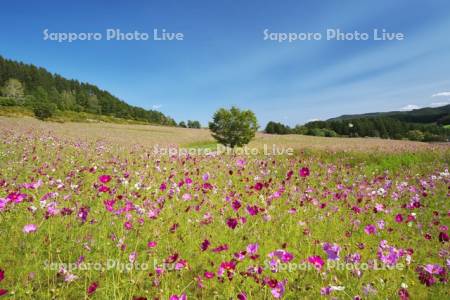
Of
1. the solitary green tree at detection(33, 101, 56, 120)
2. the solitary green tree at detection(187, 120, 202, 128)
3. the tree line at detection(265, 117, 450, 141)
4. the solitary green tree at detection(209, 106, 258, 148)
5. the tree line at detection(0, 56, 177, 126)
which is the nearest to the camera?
the solitary green tree at detection(209, 106, 258, 148)

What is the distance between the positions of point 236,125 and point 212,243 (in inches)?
1130

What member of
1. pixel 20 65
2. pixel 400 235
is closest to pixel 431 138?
pixel 400 235

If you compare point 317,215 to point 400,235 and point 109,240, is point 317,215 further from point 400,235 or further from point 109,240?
point 109,240

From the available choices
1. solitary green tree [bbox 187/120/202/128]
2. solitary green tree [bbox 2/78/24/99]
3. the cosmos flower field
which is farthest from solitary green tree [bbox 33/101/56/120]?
solitary green tree [bbox 187/120/202/128]

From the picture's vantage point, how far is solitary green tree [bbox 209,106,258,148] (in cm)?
3161

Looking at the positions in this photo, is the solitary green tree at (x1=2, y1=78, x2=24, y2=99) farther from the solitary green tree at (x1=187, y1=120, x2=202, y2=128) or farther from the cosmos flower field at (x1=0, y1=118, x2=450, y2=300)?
the cosmos flower field at (x1=0, y1=118, x2=450, y2=300)

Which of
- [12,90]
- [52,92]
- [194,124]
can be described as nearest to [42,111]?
[12,90]

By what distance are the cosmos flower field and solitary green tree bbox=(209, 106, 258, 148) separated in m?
25.4

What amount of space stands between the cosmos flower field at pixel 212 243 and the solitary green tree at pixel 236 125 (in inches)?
1000

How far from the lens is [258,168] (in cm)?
738

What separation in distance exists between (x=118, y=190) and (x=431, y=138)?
97.9 metres

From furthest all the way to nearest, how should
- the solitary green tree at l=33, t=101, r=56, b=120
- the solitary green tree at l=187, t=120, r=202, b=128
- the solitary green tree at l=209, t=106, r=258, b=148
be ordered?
1. the solitary green tree at l=187, t=120, r=202, b=128
2. the solitary green tree at l=33, t=101, r=56, b=120
3. the solitary green tree at l=209, t=106, r=258, b=148

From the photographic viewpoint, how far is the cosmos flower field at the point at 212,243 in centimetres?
231

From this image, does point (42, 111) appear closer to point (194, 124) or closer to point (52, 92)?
point (52, 92)
